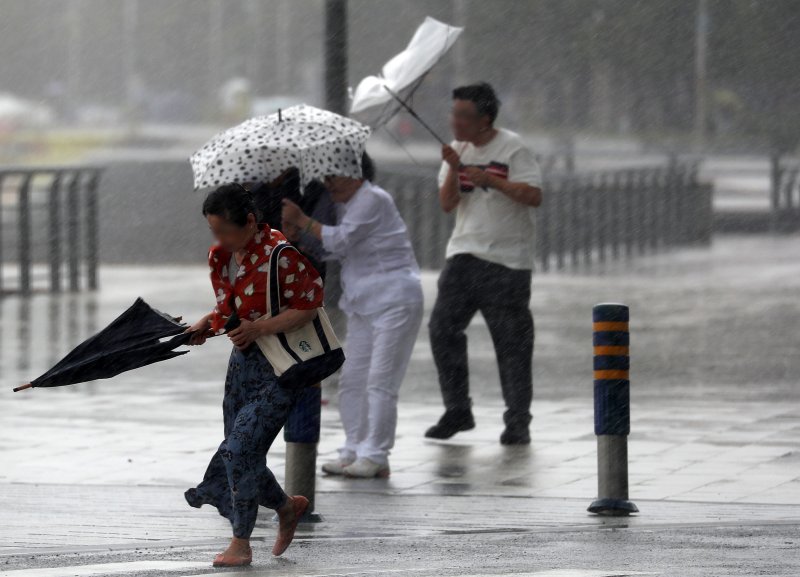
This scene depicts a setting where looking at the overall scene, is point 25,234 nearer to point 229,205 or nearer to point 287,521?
point 287,521

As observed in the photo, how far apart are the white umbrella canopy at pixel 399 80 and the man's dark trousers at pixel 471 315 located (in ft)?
2.99

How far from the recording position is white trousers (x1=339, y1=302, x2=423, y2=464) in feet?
31.3

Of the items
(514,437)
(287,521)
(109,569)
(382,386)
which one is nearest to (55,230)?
(514,437)

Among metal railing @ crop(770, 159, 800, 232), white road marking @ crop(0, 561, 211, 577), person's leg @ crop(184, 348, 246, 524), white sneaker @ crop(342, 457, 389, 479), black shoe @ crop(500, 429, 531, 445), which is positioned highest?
person's leg @ crop(184, 348, 246, 524)

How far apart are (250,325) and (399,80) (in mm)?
3567

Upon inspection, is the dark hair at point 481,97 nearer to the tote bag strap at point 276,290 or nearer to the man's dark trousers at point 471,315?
the man's dark trousers at point 471,315

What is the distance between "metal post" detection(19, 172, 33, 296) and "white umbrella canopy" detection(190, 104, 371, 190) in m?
11.3

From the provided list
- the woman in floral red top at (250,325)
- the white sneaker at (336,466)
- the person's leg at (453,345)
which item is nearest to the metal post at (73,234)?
the person's leg at (453,345)

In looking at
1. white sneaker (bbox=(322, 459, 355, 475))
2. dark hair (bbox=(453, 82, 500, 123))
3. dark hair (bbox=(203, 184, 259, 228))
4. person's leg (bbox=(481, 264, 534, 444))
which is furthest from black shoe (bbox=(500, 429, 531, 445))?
dark hair (bbox=(203, 184, 259, 228))

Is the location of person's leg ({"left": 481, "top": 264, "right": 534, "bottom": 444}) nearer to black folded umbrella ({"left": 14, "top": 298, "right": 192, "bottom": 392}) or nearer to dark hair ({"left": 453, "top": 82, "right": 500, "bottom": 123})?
dark hair ({"left": 453, "top": 82, "right": 500, "bottom": 123})

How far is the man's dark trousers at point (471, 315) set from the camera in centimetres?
1072

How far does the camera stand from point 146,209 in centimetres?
3731

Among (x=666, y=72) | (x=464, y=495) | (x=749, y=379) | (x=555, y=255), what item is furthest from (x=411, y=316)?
(x=666, y=72)

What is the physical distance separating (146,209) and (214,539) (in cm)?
2988
